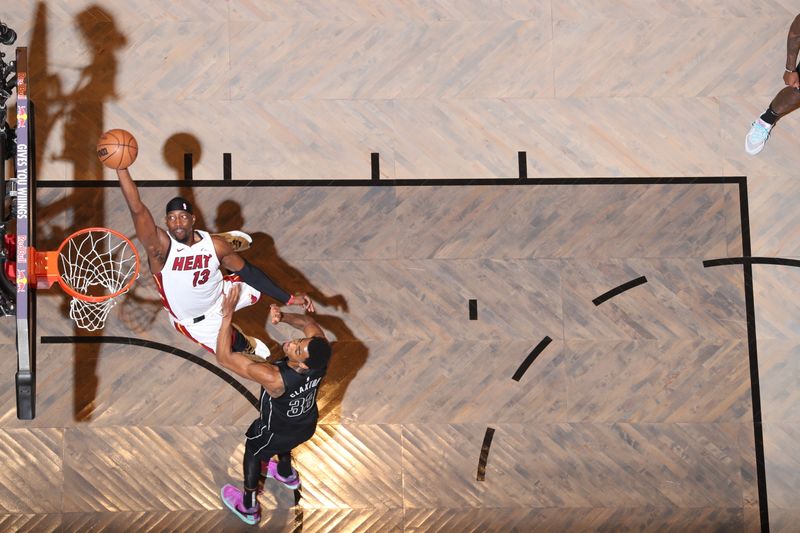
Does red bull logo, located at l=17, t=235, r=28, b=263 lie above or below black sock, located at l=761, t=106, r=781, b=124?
below

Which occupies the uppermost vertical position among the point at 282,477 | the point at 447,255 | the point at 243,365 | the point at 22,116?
the point at 22,116

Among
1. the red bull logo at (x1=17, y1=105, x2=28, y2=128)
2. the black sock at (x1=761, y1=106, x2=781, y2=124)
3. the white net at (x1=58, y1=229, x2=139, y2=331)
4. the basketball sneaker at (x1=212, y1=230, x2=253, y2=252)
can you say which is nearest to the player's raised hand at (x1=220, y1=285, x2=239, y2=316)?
the basketball sneaker at (x1=212, y1=230, x2=253, y2=252)

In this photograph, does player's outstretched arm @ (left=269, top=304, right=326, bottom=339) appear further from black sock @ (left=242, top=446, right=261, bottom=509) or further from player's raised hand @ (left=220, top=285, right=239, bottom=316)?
black sock @ (left=242, top=446, right=261, bottom=509)

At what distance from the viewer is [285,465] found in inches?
256

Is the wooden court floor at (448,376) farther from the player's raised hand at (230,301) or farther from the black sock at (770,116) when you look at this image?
the player's raised hand at (230,301)

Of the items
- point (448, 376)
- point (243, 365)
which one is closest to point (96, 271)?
point (243, 365)

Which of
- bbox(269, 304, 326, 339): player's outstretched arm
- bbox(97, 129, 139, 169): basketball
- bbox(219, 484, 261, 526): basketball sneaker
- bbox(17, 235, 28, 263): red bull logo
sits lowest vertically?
bbox(219, 484, 261, 526): basketball sneaker

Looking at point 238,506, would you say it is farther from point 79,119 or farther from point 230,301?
point 79,119

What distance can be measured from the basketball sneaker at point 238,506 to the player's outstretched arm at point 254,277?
68.6 inches

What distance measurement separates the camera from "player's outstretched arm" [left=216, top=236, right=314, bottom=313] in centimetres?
598

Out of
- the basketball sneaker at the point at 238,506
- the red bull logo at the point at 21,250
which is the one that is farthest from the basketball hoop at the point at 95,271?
the basketball sneaker at the point at 238,506

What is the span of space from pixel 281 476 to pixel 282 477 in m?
0.01

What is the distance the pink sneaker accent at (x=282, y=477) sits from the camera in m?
6.56

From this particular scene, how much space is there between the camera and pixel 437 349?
6.88 m
